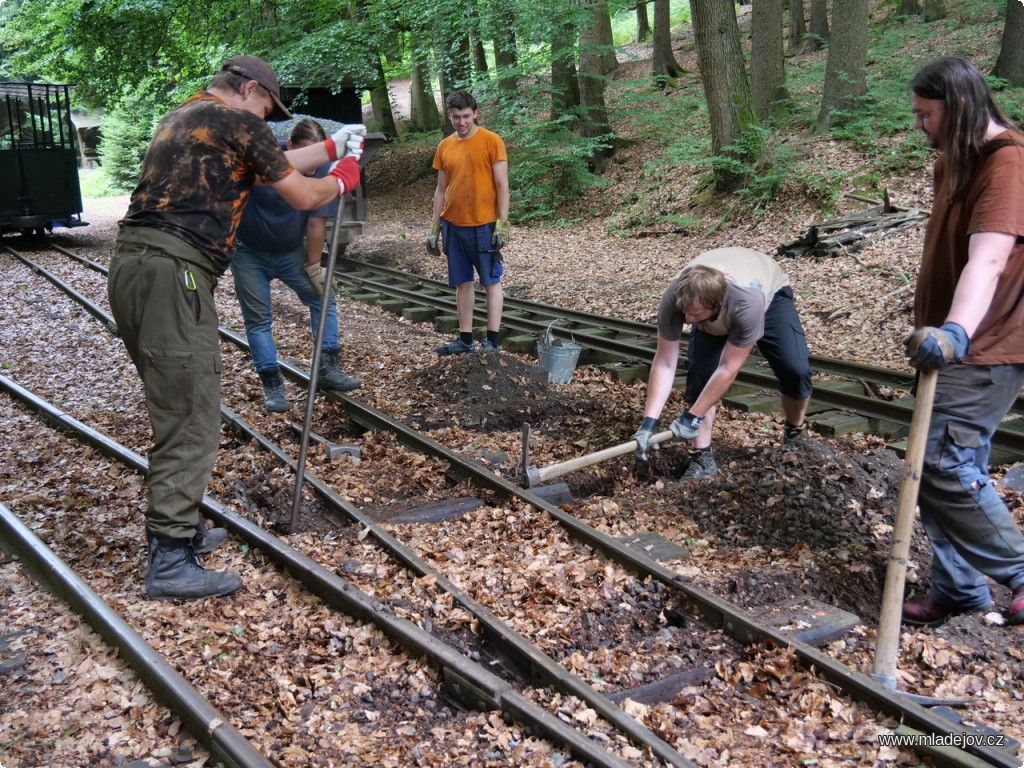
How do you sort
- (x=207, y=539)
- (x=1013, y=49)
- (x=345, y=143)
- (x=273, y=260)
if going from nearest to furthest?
(x=207, y=539), (x=345, y=143), (x=273, y=260), (x=1013, y=49)

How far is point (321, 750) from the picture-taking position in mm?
3104

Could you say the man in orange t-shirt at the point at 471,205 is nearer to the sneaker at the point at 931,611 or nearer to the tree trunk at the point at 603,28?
the sneaker at the point at 931,611

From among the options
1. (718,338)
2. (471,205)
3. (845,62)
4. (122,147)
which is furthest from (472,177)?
(122,147)

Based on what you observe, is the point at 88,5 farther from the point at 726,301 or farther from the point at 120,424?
the point at 726,301

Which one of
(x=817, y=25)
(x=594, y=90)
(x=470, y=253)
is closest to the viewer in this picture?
(x=470, y=253)

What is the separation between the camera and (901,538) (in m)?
3.51

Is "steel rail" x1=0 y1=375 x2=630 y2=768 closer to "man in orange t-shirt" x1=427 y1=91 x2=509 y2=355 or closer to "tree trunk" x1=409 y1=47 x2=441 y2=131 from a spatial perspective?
"man in orange t-shirt" x1=427 y1=91 x2=509 y2=355

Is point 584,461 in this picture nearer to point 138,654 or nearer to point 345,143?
point 345,143

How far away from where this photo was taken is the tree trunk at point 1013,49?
47.8 ft

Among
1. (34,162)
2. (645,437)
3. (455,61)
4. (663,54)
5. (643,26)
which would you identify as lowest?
(645,437)

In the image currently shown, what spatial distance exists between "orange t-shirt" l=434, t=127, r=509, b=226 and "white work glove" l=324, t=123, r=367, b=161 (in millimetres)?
2879

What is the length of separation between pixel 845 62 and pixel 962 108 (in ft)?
41.3

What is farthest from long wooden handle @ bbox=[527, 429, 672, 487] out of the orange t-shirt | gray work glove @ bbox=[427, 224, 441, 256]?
gray work glove @ bbox=[427, 224, 441, 256]

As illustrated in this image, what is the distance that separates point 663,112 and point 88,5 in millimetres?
13091
